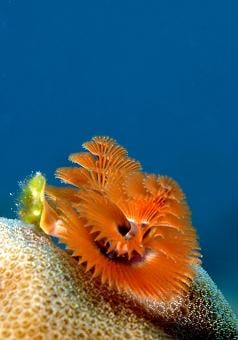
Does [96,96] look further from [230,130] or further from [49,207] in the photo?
[49,207]

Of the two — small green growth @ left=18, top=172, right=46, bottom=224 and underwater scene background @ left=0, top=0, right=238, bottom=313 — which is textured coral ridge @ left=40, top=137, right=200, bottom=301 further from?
underwater scene background @ left=0, top=0, right=238, bottom=313

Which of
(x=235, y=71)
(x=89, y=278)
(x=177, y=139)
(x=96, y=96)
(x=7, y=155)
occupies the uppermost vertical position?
(x=235, y=71)

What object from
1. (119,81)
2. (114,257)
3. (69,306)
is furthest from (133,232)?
(119,81)

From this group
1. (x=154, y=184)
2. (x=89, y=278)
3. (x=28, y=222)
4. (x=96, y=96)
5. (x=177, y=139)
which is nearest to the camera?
(x=154, y=184)

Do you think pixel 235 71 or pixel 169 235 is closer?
pixel 169 235

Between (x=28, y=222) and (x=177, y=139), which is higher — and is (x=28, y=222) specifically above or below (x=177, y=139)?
below

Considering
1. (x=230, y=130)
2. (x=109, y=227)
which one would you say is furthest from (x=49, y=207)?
(x=230, y=130)

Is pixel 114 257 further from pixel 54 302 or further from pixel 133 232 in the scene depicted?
pixel 54 302
